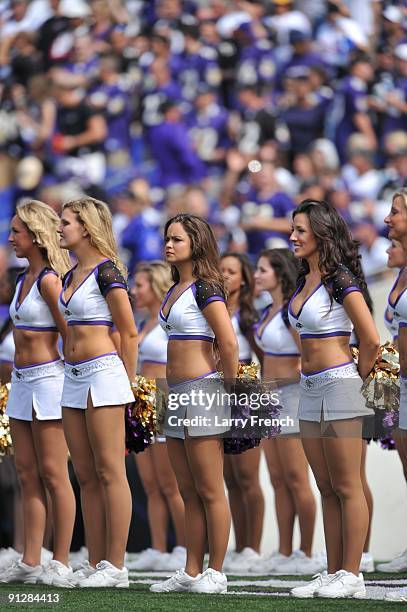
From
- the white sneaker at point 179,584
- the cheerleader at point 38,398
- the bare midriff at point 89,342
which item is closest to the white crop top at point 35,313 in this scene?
the cheerleader at point 38,398

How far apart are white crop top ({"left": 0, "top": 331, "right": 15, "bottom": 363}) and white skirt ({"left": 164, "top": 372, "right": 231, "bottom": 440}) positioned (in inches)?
98.4

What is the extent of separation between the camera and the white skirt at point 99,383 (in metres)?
5.20

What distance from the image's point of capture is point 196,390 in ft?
16.9

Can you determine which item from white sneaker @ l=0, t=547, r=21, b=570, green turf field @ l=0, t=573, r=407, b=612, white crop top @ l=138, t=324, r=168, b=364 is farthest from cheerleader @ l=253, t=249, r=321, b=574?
white sneaker @ l=0, t=547, r=21, b=570

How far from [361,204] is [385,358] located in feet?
22.4

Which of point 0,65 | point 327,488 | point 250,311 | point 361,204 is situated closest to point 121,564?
point 327,488

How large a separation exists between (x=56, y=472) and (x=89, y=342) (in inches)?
30.1

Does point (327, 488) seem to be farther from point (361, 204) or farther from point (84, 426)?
point (361, 204)

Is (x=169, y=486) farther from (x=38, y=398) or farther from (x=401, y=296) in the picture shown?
(x=401, y=296)

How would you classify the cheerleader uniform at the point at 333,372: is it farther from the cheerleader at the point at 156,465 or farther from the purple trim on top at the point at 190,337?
the cheerleader at the point at 156,465

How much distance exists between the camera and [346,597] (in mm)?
4762

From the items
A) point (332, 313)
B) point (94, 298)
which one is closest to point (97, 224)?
point (94, 298)

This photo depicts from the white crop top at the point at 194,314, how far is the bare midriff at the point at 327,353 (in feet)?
1.60

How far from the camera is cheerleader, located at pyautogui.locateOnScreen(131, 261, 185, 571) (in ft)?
23.9
